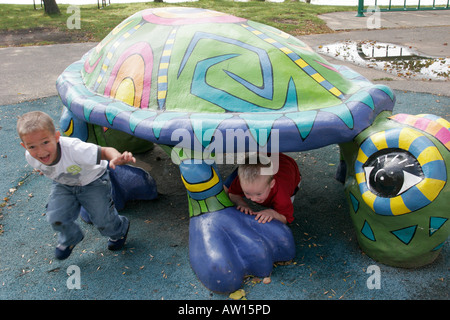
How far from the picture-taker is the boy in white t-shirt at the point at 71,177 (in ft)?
7.61

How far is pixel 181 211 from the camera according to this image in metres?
3.32

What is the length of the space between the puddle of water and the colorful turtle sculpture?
15.2 ft

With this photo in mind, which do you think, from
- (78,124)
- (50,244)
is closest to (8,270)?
(50,244)

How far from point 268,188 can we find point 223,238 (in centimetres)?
42

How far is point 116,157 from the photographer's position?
2348 mm

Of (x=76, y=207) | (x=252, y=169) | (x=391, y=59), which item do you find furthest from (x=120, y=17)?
(x=252, y=169)

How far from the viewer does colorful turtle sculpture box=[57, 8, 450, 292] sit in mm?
2377

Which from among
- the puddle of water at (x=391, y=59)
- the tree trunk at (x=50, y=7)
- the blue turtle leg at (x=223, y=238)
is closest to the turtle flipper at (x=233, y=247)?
the blue turtle leg at (x=223, y=238)

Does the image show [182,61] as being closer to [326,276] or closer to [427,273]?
[326,276]

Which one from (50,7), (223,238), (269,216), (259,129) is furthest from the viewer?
(50,7)

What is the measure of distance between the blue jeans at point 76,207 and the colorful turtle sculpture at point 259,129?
0.44 meters

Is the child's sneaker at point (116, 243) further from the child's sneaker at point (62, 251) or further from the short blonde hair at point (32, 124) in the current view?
the short blonde hair at point (32, 124)

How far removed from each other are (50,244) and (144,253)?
2.33 ft

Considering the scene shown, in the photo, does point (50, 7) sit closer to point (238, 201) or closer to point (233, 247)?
point (238, 201)
